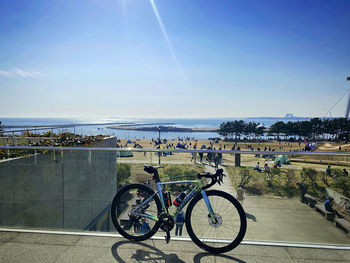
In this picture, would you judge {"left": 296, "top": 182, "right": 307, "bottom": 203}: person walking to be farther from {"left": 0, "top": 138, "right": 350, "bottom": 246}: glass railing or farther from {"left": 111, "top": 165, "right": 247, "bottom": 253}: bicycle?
{"left": 111, "top": 165, "right": 247, "bottom": 253}: bicycle

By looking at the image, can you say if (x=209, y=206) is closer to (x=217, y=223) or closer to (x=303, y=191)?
(x=217, y=223)

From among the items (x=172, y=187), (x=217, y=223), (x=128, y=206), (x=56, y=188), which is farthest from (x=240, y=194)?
(x=56, y=188)

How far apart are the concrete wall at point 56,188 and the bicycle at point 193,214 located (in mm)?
593

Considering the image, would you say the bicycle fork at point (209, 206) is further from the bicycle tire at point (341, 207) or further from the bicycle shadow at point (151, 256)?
the bicycle tire at point (341, 207)

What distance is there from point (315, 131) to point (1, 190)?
9844 cm

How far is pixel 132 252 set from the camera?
3.17 metres

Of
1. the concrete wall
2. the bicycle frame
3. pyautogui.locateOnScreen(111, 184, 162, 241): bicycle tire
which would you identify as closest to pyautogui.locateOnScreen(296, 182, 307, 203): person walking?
the bicycle frame

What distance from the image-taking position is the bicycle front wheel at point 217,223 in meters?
3.07

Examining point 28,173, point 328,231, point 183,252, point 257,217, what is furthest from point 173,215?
point 28,173

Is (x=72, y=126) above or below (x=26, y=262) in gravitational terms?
above

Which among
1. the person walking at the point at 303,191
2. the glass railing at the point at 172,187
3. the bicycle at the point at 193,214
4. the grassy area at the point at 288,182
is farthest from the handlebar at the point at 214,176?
the person walking at the point at 303,191

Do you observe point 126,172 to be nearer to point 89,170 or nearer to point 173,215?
point 89,170

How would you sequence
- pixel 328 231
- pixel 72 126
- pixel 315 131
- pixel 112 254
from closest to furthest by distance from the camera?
pixel 112 254
pixel 328 231
pixel 72 126
pixel 315 131

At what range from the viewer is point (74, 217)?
4008 millimetres
